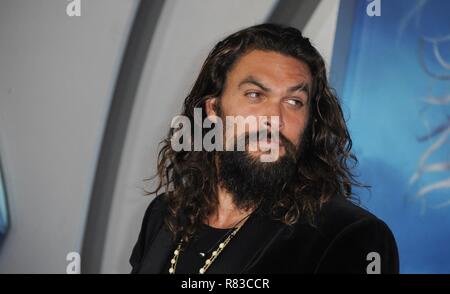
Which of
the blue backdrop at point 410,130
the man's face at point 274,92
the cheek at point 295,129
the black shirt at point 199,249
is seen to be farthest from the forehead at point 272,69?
the black shirt at point 199,249

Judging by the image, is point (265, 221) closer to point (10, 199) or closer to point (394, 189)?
point (394, 189)

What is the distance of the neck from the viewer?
1.51m

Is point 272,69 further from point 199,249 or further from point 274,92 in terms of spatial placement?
point 199,249

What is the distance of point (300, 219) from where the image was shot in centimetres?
134

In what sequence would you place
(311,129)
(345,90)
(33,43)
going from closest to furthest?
(311,129) < (345,90) < (33,43)

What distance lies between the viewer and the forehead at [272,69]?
142cm

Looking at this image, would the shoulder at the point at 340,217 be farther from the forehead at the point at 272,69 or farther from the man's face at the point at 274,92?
the forehead at the point at 272,69

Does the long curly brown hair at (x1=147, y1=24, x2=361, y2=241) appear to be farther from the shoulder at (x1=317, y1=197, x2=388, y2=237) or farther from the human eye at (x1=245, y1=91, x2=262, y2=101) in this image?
the human eye at (x1=245, y1=91, x2=262, y2=101)

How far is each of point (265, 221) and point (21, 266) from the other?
3.41ft

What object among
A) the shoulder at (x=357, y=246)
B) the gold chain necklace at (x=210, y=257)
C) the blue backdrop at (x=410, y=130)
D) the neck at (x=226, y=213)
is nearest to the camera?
the shoulder at (x=357, y=246)

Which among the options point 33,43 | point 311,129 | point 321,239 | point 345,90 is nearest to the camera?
point 321,239

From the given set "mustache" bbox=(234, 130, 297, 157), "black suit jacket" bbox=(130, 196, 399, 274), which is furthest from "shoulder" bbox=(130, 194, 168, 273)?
"mustache" bbox=(234, 130, 297, 157)

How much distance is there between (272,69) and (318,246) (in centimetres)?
50
